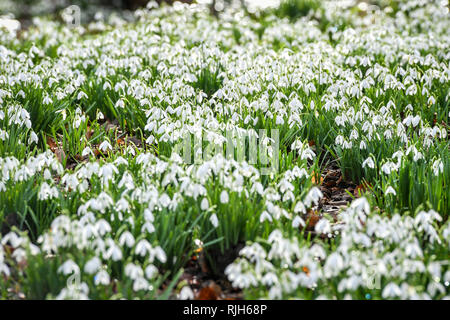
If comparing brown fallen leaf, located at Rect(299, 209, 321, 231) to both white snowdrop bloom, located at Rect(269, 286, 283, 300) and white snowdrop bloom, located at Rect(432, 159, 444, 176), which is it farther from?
white snowdrop bloom, located at Rect(269, 286, 283, 300)

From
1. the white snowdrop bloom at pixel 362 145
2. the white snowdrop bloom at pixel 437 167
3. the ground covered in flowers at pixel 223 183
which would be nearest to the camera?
the ground covered in flowers at pixel 223 183

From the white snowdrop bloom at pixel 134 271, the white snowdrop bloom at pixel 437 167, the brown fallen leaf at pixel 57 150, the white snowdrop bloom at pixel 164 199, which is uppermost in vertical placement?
the brown fallen leaf at pixel 57 150

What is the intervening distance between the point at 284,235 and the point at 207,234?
408mm

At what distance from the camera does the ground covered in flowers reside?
2.18 m

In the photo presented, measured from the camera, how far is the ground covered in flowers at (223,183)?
2.18 metres

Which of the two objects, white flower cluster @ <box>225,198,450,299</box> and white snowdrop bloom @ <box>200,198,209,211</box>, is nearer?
white flower cluster @ <box>225,198,450,299</box>

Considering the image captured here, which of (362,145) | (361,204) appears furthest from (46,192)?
(362,145)

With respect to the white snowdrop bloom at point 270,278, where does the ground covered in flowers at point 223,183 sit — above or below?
above

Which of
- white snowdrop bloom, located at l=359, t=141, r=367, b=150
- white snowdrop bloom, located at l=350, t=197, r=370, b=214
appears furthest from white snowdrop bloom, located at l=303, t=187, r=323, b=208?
white snowdrop bloom, located at l=359, t=141, r=367, b=150

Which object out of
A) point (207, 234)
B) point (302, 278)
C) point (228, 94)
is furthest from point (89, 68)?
point (302, 278)

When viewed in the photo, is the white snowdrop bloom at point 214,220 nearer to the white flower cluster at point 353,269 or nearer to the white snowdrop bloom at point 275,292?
the white flower cluster at point 353,269

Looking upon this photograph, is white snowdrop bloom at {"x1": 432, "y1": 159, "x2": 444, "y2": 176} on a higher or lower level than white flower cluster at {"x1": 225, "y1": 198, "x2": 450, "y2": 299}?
higher

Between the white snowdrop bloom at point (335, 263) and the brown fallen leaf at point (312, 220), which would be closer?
the white snowdrop bloom at point (335, 263)

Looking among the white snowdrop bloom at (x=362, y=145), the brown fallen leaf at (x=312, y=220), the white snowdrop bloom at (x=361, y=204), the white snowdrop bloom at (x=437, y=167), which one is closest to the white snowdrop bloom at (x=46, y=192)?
the brown fallen leaf at (x=312, y=220)
